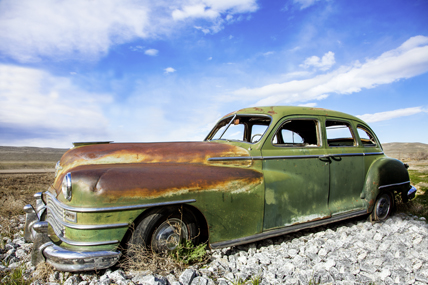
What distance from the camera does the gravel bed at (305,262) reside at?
2465 millimetres

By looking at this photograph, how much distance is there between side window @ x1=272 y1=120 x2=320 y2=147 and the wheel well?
172 centimetres

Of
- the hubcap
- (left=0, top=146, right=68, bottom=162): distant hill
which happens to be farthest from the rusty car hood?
Answer: (left=0, top=146, right=68, bottom=162): distant hill

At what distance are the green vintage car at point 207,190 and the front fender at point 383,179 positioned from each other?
2 cm

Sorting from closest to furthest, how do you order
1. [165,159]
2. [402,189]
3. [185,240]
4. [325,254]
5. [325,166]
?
[185,240] < [165,159] < [325,254] < [325,166] < [402,189]

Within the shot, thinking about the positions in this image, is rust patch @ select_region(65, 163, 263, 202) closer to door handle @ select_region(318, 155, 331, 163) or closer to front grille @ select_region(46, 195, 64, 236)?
front grille @ select_region(46, 195, 64, 236)

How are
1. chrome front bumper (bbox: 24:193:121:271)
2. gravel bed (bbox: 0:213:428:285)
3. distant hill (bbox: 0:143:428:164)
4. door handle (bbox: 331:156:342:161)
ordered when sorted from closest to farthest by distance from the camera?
chrome front bumper (bbox: 24:193:121:271), gravel bed (bbox: 0:213:428:285), door handle (bbox: 331:156:342:161), distant hill (bbox: 0:143:428:164)

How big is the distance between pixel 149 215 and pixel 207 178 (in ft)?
2.24

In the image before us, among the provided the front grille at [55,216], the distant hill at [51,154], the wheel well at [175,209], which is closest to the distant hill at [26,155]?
the distant hill at [51,154]

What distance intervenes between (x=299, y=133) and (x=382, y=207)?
6.22 feet

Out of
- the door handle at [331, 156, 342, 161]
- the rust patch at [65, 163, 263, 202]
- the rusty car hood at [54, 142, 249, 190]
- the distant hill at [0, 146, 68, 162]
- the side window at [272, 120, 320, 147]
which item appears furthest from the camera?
the distant hill at [0, 146, 68, 162]

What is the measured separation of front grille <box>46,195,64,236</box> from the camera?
2.50 meters

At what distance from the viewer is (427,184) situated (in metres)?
7.77

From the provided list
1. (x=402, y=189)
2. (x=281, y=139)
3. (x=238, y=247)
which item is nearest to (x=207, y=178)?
(x=238, y=247)

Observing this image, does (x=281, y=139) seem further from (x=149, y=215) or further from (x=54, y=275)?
(x=54, y=275)
